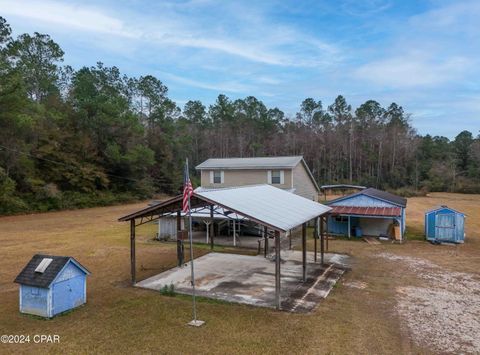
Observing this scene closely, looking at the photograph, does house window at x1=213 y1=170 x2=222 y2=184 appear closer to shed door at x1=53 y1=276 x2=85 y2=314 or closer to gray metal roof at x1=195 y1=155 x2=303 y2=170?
gray metal roof at x1=195 y1=155 x2=303 y2=170

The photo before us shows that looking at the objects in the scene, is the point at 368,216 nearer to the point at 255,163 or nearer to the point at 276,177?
the point at 276,177

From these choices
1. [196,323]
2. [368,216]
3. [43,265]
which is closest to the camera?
[196,323]

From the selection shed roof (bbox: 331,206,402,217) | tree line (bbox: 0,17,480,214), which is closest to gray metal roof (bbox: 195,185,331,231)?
shed roof (bbox: 331,206,402,217)

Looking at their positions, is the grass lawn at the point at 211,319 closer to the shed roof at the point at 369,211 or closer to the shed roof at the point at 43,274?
the shed roof at the point at 43,274

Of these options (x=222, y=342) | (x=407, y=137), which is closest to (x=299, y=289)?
(x=222, y=342)

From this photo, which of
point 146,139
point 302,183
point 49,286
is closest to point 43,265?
point 49,286

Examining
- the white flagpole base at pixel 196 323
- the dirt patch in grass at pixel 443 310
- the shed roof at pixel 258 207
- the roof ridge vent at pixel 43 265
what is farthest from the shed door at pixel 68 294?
the dirt patch in grass at pixel 443 310
